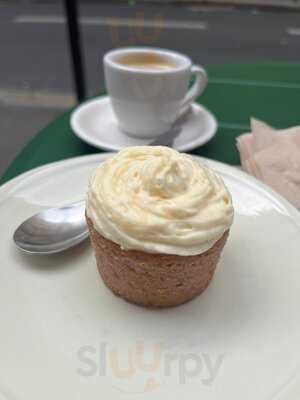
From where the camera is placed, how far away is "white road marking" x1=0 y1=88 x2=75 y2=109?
2816mm

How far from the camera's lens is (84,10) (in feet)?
11.8

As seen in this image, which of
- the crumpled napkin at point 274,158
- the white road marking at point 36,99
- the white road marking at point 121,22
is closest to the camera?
the crumpled napkin at point 274,158

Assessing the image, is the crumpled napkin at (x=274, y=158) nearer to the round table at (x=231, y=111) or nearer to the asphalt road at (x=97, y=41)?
the round table at (x=231, y=111)

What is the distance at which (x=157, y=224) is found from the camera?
2.06 feet

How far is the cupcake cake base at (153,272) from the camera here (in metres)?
0.68

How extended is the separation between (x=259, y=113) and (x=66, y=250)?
3.01ft

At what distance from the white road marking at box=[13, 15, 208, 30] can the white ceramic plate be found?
247 cm

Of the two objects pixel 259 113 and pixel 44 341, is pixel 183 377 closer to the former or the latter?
pixel 44 341

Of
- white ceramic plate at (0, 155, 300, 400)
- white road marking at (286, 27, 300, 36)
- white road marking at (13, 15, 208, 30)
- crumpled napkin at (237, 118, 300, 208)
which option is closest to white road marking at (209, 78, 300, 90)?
crumpled napkin at (237, 118, 300, 208)

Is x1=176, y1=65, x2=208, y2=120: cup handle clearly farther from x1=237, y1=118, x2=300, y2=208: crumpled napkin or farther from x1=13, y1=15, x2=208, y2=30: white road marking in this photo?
x1=13, y1=15, x2=208, y2=30: white road marking

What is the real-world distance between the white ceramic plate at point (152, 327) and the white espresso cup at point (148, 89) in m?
0.45

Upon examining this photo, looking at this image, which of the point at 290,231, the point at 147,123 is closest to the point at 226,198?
the point at 290,231

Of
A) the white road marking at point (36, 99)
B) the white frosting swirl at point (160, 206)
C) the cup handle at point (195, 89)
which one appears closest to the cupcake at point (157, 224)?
the white frosting swirl at point (160, 206)

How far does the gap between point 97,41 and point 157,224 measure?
9.90 feet
